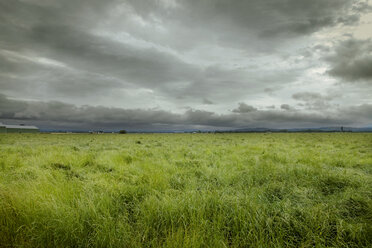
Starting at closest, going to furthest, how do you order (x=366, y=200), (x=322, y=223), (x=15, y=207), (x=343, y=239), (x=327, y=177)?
(x=343, y=239) < (x=322, y=223) < (x=15, y=207) < (x=366, y=200) < (x=327, y=177)

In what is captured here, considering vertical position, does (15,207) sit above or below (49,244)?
Result: above

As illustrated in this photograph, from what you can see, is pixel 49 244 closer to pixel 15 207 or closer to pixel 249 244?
pixel 15 207

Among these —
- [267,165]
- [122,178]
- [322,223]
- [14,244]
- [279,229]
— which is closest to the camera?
[14,244]

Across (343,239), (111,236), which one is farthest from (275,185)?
(111,236)

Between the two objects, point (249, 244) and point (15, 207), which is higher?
point (15, 207)

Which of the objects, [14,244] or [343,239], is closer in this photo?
[14,244]

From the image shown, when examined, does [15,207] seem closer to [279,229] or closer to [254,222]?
[254,222]

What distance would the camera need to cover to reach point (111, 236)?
223 cm

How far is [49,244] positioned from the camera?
221cm

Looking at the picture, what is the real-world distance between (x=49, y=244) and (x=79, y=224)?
35 cm

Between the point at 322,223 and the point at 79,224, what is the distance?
352 centimetres

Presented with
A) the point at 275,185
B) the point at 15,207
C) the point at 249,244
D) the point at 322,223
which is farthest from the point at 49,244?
the point at 275,185

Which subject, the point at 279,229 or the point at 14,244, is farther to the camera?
the point at 279,229

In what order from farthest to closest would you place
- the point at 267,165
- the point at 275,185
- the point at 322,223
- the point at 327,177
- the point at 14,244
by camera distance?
the point at 267,165
the point at 327,177
the point at 275,185
the point at 322,223
the point at 14,244
